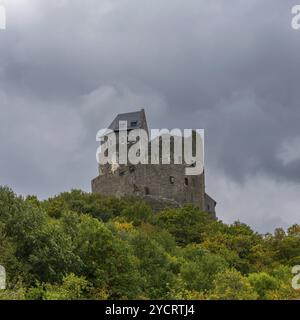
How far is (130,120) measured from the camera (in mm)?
110500

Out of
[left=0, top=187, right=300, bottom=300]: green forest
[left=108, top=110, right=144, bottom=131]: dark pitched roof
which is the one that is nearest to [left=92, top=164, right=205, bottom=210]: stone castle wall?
[left=108, top=110, right=144, bottom=131]: dark pitched roof

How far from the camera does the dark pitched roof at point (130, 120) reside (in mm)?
109125

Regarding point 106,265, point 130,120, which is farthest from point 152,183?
point 106,265

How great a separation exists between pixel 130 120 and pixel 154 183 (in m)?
12.8

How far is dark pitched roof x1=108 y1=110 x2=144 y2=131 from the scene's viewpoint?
10912cm

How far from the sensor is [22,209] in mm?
45344

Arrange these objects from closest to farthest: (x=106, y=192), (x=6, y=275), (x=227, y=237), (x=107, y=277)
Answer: (x=6, y=275)
(x=107, y=277)
(x=227, y=237)
(x=106, y=192)

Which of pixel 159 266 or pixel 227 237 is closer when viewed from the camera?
pixel 159 266

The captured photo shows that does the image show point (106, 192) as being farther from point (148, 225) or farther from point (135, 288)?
point (135, 288)

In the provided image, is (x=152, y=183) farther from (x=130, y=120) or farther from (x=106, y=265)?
(x=106, y=265)
